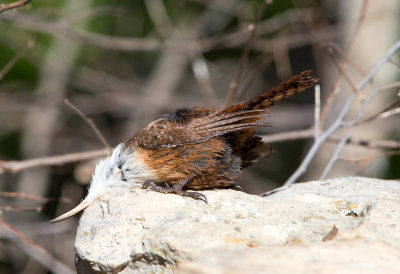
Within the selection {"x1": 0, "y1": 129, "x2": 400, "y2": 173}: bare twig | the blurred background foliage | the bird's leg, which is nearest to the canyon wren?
the bird's leg

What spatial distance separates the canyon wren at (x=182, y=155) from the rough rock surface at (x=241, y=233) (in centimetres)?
15

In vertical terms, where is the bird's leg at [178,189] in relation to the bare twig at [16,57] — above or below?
below

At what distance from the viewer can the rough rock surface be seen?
72.2 inches

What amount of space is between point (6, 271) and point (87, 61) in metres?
3.07

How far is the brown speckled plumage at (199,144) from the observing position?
9.71 ft

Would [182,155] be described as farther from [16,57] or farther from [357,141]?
[357,141]

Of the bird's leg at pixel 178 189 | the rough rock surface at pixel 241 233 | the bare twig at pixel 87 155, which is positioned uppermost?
the bare twig at pixel 87 155

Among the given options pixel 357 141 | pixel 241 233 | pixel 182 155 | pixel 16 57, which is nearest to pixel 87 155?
pixel 16 57

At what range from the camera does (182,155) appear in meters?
3.02

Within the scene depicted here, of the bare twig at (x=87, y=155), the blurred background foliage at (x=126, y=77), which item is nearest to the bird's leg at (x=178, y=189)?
the bare twig at (x=87, y=155)

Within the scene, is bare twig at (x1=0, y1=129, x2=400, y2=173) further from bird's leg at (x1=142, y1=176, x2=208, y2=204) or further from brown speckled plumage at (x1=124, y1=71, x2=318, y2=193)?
bird's leg at (x1=142, y1=176, x2=208, y2=204)

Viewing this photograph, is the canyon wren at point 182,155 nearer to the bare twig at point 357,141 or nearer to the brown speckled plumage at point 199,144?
the brown speckled plumage at point 199,144

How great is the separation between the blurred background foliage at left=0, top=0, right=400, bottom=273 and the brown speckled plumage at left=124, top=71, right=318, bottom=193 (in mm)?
2533

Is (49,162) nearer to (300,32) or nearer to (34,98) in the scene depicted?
(34,98)
